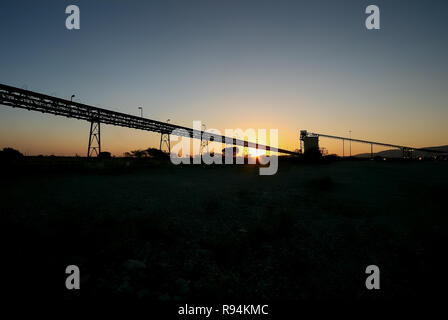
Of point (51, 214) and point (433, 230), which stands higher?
point (51, 214)

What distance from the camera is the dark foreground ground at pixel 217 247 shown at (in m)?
2.96

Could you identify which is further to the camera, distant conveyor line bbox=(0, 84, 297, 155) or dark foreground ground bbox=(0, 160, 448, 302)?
distant conveyor line bbox=(0, 84, 297, 155)

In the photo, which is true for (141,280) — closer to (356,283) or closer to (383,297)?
(356,283)

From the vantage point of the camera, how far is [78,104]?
60.6 feet

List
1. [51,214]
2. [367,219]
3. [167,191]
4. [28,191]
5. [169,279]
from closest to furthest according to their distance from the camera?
[169,279] < [51,214] < [367,219] < [28,191] < [167,191]

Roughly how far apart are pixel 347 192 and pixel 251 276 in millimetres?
7943

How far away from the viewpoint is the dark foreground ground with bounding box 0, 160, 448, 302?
296cm

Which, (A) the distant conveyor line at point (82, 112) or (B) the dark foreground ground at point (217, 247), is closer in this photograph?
(B) the dark foreground ground at point (217, 247)

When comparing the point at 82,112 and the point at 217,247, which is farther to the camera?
the point at 82,112

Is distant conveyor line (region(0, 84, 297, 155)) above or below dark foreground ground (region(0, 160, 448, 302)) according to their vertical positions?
above

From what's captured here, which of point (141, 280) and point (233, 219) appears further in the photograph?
point (233, 219)

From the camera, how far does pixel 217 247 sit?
3.96 meters
